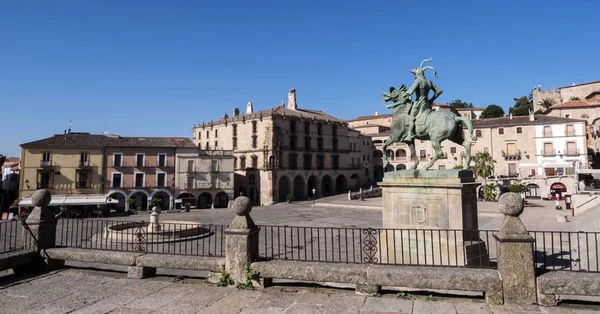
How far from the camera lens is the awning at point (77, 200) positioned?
35356 millimetres

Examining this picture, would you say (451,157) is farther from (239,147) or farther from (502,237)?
(502,237)

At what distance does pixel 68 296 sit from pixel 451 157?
61.1 m

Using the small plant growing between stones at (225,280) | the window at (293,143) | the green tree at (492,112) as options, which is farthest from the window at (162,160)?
the green tree at (492,112)

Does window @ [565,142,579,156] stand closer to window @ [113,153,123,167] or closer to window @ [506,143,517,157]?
window @ [506,143,517,157]

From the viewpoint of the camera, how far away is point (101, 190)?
136ft

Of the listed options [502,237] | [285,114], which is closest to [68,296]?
[502,237]

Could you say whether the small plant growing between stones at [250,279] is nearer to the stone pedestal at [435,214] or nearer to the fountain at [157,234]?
the stone pedestal at [435,214]

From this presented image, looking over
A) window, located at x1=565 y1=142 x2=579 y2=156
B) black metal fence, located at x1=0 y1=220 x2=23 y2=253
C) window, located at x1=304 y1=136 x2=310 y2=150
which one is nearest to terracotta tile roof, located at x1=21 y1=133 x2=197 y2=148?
window, located at x1=304 y1=136 x2=310 y2=150

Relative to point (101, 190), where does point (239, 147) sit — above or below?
above

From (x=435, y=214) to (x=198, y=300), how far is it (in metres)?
6.34

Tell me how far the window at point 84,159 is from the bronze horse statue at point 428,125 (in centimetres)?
4107

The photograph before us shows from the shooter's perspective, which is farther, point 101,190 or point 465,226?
point 101,190

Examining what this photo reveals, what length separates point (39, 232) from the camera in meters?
8.01

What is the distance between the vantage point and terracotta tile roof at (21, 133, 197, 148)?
40344 mm
